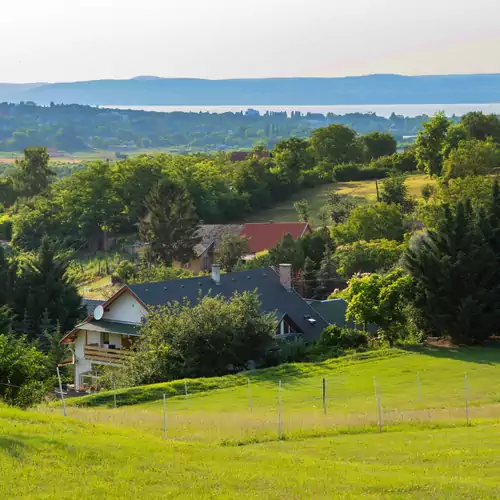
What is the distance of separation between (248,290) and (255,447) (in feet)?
78.5

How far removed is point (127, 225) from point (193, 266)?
17.6m

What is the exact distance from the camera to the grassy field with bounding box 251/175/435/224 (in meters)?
99.8

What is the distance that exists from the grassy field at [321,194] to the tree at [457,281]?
168ft

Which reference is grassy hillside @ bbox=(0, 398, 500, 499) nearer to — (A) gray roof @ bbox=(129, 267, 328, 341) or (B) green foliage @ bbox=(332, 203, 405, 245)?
(A) gray roof @ bbox=(129, 267, 328, 341)

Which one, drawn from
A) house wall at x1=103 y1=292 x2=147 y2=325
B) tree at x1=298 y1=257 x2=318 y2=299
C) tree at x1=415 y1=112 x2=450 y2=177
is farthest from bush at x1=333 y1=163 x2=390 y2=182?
house wall at x1=103 y1=292 x2=147 y2=325

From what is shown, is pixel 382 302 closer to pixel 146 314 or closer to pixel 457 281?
pixel 457 281

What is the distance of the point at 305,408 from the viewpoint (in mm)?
29750

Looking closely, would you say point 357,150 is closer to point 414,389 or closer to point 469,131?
point 469,131

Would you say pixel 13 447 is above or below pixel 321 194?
above

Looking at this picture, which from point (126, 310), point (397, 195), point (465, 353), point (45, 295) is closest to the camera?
point (465, 353)

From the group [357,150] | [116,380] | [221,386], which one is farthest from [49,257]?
[357,150]

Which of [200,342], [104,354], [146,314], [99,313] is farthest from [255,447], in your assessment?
[99,313]

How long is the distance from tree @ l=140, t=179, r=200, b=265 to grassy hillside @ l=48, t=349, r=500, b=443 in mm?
42420

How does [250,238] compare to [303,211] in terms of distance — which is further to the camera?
[303,211]
